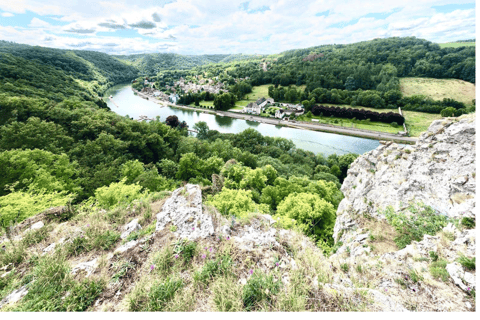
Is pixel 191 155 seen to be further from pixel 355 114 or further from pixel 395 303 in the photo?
pixel 355 114

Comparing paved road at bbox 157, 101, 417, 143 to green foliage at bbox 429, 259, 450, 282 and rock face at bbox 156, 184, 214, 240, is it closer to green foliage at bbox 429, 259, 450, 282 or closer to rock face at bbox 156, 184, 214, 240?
green foliage at bbox 429, 259, 450, 282

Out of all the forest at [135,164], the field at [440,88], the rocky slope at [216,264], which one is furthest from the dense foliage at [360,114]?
the rocky slope at [216,264]

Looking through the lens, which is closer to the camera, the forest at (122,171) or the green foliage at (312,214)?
the forest at (122,171)

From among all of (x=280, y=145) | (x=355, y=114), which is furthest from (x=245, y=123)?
(x=355, y=114)

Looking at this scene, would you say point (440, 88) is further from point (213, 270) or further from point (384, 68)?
point (213, 270)

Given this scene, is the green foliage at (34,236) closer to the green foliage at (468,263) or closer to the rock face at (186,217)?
the rock face at (186,217)

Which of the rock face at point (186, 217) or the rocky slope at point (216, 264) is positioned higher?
the rock face at point (186, 217)

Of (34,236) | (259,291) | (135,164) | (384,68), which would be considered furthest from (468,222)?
(384,68)
